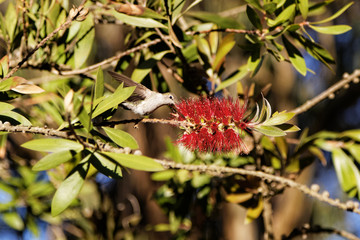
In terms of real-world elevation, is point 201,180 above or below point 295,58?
below

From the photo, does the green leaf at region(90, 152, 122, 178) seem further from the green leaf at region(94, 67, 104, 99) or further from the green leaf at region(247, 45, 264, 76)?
the green leaf at region(247, 45, 264, 76)

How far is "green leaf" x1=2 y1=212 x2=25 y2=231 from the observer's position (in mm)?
1300

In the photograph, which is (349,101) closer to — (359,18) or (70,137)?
(359,18)

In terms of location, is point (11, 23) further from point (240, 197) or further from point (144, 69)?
point (240, 197)

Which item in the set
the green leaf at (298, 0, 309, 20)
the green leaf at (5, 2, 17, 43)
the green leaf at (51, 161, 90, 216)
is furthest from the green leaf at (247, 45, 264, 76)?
the green leaf at (5, 2, 17, 43)

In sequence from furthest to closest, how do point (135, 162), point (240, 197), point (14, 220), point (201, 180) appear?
point (14, 220) → point (201, 180) → point (240, 197) → point (135, 162)

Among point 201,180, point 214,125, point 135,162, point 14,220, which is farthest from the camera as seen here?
point 14,220

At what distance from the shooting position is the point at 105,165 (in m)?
0.65

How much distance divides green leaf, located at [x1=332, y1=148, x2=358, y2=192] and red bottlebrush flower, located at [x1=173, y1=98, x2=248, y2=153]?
45 centimetres

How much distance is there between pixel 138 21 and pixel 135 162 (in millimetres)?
Result: 336

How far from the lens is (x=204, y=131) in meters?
0.73

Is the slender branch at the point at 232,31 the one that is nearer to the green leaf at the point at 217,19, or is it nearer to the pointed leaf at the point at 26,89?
the green leaf at the point at 217,19

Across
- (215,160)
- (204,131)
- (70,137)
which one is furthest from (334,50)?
(70,137)

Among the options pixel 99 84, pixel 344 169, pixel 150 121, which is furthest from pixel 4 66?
pixel 344 169
